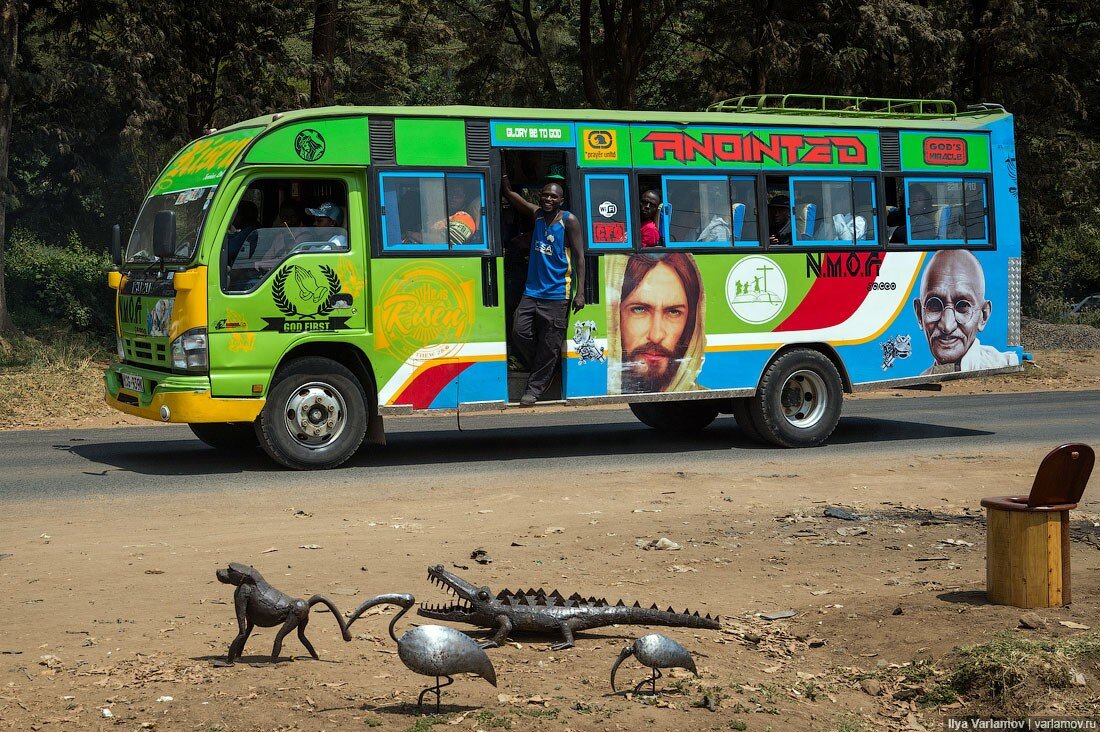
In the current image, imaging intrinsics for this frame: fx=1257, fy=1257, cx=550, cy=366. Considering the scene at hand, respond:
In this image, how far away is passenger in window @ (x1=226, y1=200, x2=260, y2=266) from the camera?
1109cm

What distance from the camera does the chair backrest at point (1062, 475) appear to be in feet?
21.9

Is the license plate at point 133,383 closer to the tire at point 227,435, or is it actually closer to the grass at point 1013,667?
the tire at point 227,435

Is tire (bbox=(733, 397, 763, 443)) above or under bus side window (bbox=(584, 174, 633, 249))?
under

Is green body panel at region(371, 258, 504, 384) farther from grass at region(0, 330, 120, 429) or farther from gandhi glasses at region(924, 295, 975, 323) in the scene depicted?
grass at region(0, 330, 120, 429)

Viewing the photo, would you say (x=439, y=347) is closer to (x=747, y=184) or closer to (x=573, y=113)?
(x=573, y=113)

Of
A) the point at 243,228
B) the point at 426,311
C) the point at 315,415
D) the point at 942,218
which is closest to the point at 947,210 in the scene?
the point at 942,218

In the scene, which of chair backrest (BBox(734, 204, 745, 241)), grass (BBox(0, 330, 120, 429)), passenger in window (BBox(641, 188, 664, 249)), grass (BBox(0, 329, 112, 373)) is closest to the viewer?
passenger in window (BBox(641, 188, 664, 249))

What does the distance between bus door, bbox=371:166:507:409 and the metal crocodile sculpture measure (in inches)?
224

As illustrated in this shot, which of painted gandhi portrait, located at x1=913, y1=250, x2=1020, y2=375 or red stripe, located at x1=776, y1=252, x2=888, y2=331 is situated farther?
painted gandhi portrait, located at x1=913, y1=250, x2=1020, y2=375

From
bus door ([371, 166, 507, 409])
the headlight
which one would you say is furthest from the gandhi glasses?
the headlight

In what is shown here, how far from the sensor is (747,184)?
13164mm

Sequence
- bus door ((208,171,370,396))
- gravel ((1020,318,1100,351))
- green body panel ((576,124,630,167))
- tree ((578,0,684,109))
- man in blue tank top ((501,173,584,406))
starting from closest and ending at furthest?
bus door ((208,171,370,396)), man in blue tank top ((501,173,584,406)), green body panel ((576,124,630,167)), gravel ((1020,318,1100,351)), tree ((578,0,684,109))

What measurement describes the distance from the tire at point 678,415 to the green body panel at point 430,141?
428cm

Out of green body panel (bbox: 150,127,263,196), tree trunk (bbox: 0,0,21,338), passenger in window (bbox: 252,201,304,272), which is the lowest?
passenger in window (bbox: 252,201,304,272)
